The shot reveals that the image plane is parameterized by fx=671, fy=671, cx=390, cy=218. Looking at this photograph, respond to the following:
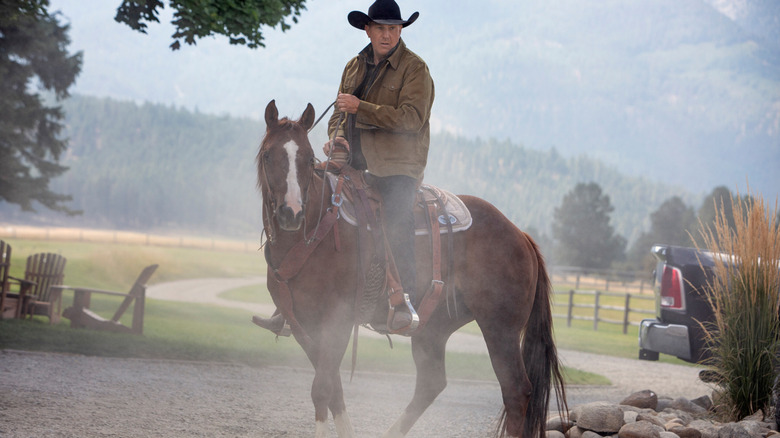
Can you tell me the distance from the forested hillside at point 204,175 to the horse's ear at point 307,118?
333 feet

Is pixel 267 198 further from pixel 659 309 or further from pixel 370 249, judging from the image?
pixel 659 309

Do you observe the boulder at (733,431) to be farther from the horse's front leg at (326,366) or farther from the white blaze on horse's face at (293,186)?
the white blaze on horse's face at (293,186)

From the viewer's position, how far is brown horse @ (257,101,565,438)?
4.30 m

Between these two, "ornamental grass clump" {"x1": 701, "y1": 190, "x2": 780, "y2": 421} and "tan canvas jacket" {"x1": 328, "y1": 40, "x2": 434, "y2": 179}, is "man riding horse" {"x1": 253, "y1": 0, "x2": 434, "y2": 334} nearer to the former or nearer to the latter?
"tan canvas jacket" {"x1": 328, "y1": 40, "x2": 434, "y2": 179}

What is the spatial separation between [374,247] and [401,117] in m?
0.95

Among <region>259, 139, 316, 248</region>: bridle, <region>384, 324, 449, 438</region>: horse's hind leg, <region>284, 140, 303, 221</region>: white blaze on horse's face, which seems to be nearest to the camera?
<region>284, 140, 303, 221</region>: white blaze on horse's face

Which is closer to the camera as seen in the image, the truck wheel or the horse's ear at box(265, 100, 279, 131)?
the horse's ear at box(265, 100, 279, 131)

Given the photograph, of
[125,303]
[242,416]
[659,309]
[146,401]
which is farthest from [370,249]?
[125,303]

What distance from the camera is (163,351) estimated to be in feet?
37.2

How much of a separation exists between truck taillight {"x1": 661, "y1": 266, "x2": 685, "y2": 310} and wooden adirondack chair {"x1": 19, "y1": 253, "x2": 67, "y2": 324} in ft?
36.5

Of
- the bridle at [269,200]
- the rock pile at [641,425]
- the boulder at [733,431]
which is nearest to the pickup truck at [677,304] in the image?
the rock pile at [641,425]

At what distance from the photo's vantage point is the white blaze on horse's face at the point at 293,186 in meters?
4.08

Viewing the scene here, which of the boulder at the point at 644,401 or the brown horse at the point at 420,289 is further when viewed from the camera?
the boulder at the point at 644,401

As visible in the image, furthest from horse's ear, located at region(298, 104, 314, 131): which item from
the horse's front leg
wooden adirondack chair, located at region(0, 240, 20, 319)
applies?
wooden adirondack chair, located at region(0, 240, 20, 319)
